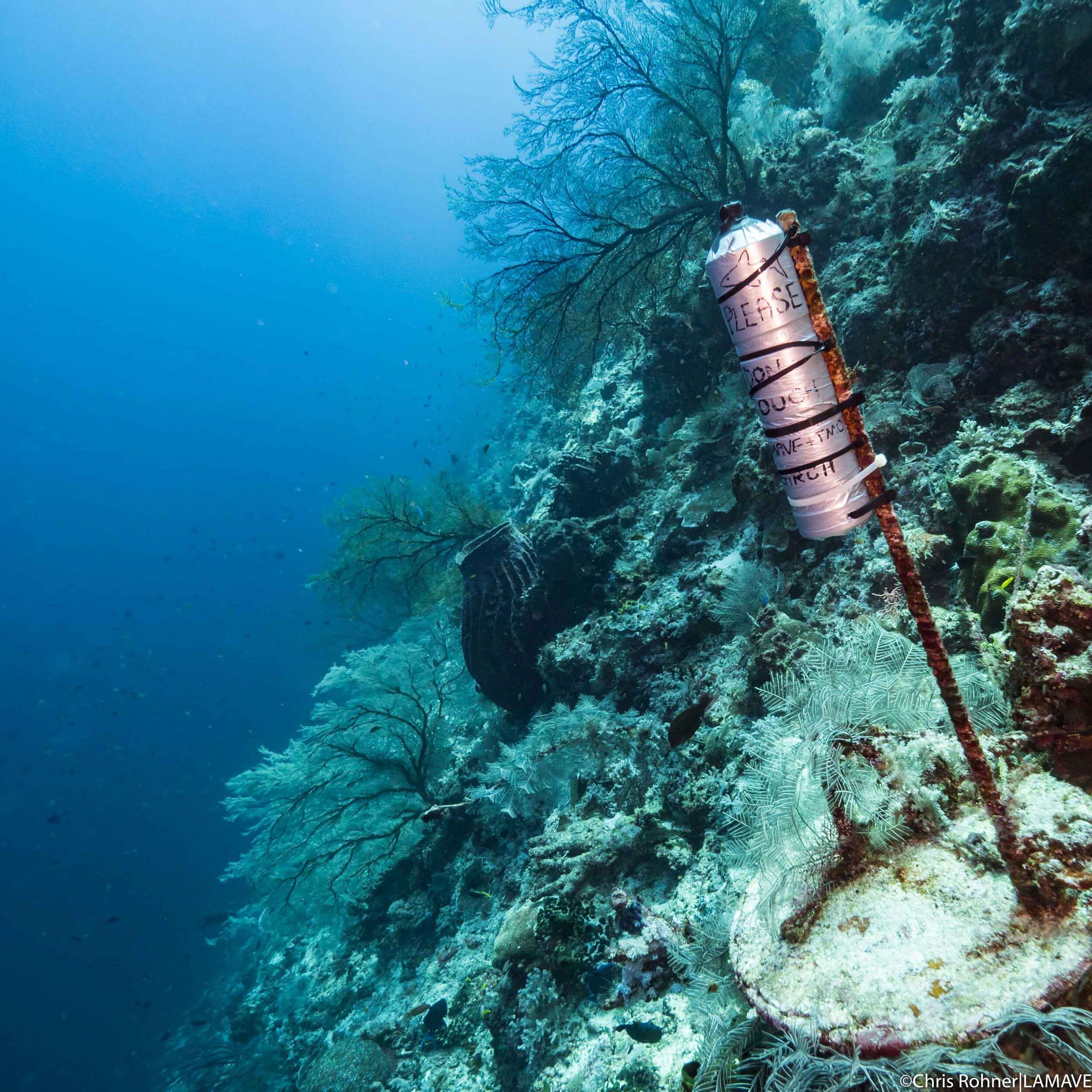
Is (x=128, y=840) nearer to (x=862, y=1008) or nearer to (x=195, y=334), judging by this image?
(x=862, y=1008)

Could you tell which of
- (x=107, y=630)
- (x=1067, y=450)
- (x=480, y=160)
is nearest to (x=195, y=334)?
(x=107, y=630)

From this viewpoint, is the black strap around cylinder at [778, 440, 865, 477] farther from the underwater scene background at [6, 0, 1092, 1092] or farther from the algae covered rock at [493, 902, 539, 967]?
the algae covered rock at [493, 902, 539, 967]

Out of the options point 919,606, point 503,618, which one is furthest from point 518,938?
point 503,618

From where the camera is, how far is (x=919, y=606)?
5.31 feet

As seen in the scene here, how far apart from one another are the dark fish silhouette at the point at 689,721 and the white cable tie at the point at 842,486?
241 cm

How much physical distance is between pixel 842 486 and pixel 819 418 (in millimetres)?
255

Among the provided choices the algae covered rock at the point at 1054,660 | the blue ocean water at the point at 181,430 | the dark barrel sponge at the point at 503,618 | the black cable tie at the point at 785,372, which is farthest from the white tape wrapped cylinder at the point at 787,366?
the blue ocean water at the point at 181,430

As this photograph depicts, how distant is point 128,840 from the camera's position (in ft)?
135

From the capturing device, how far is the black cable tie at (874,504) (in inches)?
66.1

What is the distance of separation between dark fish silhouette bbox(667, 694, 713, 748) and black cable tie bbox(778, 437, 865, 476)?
255cm

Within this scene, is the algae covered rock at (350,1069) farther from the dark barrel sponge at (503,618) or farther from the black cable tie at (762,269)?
the black cable tie at (762,269)

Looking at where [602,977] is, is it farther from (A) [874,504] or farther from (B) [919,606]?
(A) [874,504]

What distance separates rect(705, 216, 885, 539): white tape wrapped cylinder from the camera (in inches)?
68.5

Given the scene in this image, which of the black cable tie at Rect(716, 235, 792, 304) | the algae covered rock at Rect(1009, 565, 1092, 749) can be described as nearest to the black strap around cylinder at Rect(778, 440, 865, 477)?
the black cable tie at Rect(716, 235, 792, 304)
